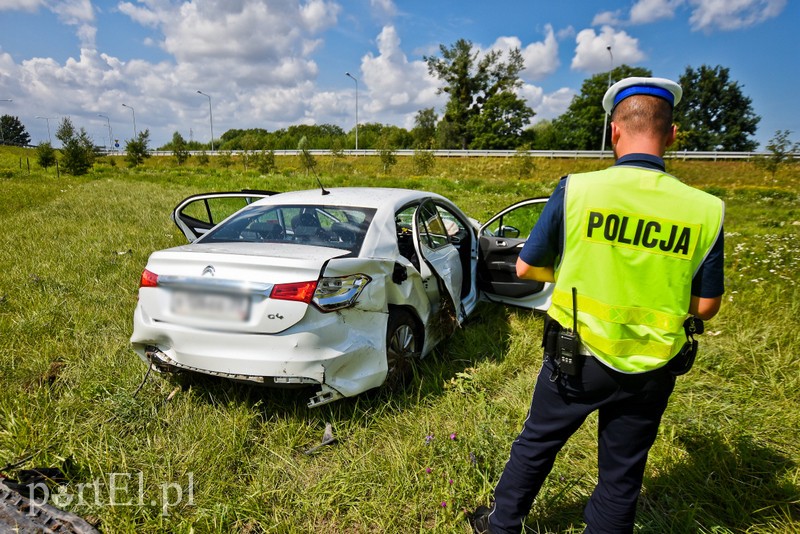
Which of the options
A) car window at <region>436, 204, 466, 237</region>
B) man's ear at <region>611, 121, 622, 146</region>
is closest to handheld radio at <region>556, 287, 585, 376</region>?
man's ear at <region>611, 121, 622, 146</region>

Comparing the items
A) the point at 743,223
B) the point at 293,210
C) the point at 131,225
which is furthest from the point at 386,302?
the point at 743,223

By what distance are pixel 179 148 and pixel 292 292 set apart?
45463 millimetres

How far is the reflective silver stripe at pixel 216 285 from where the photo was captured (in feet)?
7.38

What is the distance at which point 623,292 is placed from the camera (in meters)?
1.45

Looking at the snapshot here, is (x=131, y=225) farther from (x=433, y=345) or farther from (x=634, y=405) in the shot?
(x=634, y=405)

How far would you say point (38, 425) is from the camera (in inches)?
96.2

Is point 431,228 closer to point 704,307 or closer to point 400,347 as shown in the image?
point 400,347

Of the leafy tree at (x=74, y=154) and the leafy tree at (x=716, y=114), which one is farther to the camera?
the leafy tree at (x=716, y=114)

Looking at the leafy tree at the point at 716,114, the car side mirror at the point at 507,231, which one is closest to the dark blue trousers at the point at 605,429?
the car side mirror at the point at 507,231

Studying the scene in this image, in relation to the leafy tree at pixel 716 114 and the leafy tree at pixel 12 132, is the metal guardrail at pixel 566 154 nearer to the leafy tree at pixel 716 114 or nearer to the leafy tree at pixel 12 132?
the leafy tree at pixel 716 114

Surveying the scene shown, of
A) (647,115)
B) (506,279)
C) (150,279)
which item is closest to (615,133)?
(647,115)

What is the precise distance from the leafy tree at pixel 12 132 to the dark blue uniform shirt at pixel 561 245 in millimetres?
117440

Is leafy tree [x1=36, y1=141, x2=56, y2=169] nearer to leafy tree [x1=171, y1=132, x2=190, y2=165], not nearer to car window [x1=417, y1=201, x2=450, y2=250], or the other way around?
leafy tree [x1=171, y1=132, x2=190, y2=165]

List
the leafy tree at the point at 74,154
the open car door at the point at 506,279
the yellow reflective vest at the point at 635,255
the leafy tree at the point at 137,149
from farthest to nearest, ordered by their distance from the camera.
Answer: the leafy tree at the point at 137,149
the leafy tree at the point at 74,154
the open car door at the point at 506,279
the yellow reflective vest at the point at 635,255
